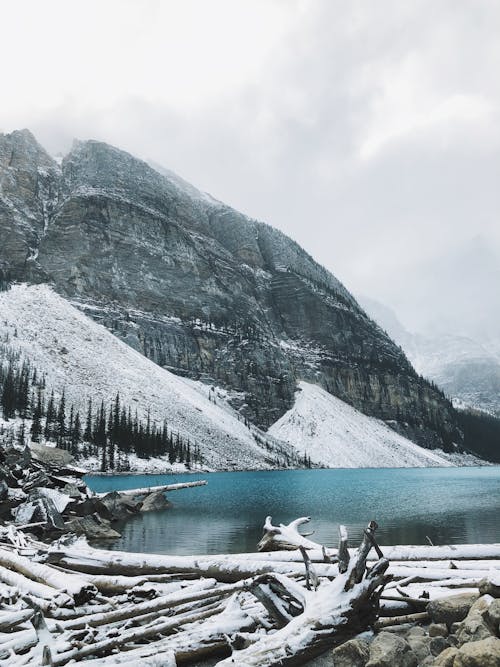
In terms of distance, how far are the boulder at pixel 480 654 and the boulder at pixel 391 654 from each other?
28.6 inches

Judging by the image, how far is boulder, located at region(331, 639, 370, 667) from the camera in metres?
5.31

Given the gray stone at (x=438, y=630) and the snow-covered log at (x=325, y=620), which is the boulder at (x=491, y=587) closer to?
the gray stone at (x=438, y=630)

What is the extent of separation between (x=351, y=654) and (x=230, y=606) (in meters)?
2.09

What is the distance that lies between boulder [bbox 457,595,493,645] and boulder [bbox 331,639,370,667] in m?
1.06

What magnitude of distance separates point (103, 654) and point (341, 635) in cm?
313

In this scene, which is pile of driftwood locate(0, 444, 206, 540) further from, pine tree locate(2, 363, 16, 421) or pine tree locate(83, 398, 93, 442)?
pine tree locate(2, 363, 16, 421)

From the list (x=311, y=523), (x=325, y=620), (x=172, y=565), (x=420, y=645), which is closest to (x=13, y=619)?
(x=172, y=565)

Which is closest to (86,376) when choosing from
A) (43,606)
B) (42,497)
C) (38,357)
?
(38,357)

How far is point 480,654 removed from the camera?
432 centimetres

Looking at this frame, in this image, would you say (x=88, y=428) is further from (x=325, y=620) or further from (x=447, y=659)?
(x=447, y=659)

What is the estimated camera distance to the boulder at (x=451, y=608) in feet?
19.2

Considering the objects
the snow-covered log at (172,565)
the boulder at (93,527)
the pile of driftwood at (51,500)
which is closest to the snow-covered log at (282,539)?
the snow-covered log at (172,565)

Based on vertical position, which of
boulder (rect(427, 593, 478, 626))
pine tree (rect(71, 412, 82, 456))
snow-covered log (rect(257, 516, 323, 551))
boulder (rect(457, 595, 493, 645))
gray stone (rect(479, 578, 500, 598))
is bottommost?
pine tree (rect(71, 412, 82, 456))

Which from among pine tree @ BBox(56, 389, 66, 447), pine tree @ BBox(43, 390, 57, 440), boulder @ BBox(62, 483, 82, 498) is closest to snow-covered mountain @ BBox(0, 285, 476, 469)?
pine tree @ BBox(43, 390, 57, 440)
